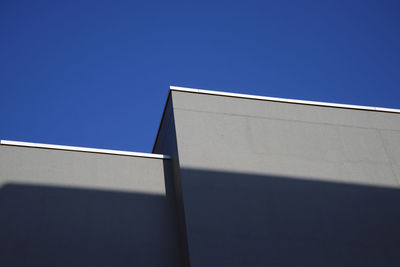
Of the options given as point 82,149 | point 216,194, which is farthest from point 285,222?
point 82,149

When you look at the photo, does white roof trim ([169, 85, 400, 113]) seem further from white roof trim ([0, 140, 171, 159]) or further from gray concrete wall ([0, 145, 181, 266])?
gray concrete wall ([0, 145, 181, 266])

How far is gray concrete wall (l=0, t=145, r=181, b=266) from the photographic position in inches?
278

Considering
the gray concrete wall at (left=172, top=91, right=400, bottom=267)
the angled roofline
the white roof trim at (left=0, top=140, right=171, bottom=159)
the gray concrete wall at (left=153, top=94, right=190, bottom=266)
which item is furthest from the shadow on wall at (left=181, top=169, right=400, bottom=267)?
the angled roofline

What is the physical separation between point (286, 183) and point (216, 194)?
1.20 metres

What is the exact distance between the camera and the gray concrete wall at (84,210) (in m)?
7.05

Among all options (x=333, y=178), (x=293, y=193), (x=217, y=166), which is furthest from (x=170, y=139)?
(x=333, y=178)

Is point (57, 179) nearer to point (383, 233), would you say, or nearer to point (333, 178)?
point (333, 178)

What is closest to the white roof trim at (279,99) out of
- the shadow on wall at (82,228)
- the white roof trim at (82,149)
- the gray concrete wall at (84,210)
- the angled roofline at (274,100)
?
the angled roofline at (274,100)

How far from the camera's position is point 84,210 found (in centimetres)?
748

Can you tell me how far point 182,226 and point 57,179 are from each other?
2.08 m

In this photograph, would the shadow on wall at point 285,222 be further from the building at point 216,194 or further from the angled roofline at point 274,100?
the angled roofline at point 274,100

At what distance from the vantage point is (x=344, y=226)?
25.2 ft

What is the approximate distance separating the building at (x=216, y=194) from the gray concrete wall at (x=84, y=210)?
0.6 inches

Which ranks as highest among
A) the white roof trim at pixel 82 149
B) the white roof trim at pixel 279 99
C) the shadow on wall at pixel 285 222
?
the white roof trim at pixel 279 99
